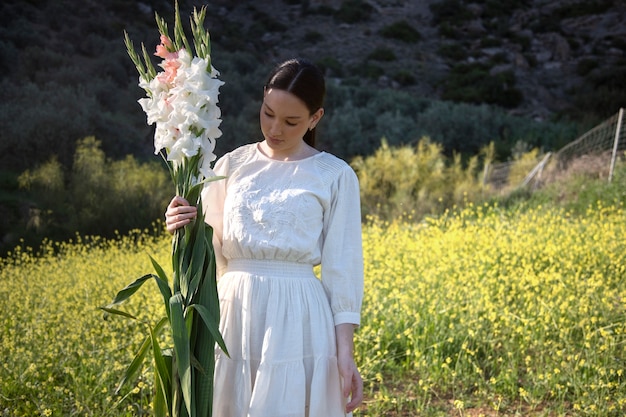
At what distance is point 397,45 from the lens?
22312 mm

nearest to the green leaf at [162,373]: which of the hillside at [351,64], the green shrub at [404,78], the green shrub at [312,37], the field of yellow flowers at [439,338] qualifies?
the field of yellow flowers at [439,338]

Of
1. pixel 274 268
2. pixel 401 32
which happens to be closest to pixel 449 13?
pixel 401 32

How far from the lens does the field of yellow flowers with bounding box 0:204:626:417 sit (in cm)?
362

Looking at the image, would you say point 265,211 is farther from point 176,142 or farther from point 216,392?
point 216,392

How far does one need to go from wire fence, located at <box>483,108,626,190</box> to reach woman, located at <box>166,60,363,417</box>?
7.88 m

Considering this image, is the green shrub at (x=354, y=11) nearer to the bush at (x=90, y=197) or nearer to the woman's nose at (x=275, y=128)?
the bush at (x=90, y=197)

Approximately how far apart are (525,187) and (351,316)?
8982 mm

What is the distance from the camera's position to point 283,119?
2008 millimetres

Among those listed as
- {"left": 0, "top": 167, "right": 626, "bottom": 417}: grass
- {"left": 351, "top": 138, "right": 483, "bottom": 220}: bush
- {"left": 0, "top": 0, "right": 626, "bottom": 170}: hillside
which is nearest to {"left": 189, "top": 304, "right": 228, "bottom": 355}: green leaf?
{"left": 0, "top": 167, "right": 626, "bottom": 417}: grass

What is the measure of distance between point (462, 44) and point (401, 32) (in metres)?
2.05

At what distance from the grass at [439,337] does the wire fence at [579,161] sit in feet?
13.3

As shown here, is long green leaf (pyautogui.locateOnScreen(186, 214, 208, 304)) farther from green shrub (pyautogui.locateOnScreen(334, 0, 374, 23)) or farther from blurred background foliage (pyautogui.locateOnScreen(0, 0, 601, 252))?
green shrub (pyautogui.locateOnScreen(334, 0, 374, 23))

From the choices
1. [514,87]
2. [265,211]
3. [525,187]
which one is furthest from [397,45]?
[265,211]

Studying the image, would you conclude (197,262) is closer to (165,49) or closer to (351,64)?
(165,49)
